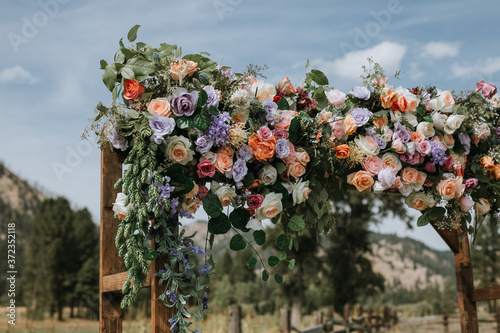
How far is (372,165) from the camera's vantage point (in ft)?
11.8

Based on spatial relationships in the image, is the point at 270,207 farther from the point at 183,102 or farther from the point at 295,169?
the point at 183,102

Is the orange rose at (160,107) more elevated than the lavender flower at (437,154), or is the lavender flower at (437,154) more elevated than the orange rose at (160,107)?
the orange rose at (160,107)

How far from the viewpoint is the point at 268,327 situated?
38.2ft

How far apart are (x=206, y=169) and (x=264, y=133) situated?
458 mm

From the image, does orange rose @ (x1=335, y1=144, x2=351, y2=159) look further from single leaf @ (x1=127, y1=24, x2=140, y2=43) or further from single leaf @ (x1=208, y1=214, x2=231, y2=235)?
single leaf @ (x1=127, y1=24, x2=140, y2=43)

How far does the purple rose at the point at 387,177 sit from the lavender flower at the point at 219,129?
127cm

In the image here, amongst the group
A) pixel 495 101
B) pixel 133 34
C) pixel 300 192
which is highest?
pixel 133 34

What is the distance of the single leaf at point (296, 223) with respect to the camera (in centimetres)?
325

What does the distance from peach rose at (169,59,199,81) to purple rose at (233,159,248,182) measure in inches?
25.4

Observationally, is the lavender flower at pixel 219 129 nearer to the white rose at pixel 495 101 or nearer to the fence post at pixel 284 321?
the white rose at pixel 495 101

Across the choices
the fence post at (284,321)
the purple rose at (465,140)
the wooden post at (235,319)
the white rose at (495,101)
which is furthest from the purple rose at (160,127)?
the fence post at (284,321)

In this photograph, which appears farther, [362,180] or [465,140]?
[465,140]

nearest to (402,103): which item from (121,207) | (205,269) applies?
(205,269)

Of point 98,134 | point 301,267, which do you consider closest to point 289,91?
point 98,134
